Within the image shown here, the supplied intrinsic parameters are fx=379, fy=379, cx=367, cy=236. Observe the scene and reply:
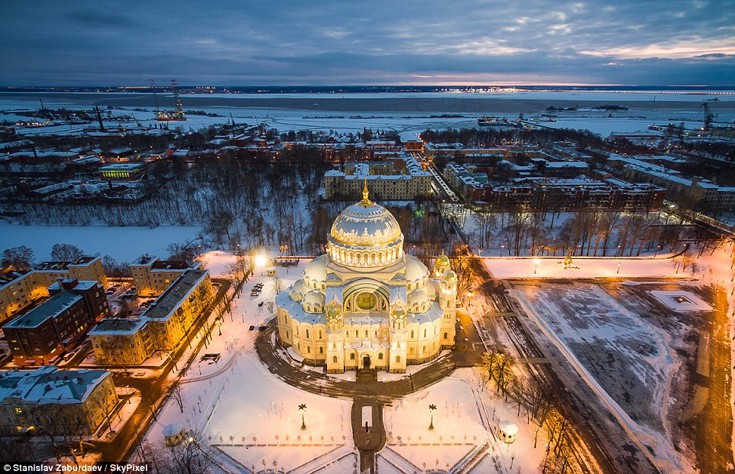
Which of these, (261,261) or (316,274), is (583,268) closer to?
(316,274)

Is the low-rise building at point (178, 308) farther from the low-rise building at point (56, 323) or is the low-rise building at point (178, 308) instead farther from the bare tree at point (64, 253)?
the bare tree at point (64, 253)

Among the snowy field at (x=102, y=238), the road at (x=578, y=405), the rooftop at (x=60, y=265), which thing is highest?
the rooftop at (x=60, y=265)

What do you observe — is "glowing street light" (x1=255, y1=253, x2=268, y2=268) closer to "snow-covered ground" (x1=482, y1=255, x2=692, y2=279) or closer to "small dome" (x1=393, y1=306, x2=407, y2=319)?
"small dome" (x1=393, y1=306, x2=407, y2=319)

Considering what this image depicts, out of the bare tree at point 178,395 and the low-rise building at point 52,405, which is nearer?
the low-rise building at point 52,405

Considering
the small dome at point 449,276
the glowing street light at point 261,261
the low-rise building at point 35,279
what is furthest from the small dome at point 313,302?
the low-rise building at point 35,279

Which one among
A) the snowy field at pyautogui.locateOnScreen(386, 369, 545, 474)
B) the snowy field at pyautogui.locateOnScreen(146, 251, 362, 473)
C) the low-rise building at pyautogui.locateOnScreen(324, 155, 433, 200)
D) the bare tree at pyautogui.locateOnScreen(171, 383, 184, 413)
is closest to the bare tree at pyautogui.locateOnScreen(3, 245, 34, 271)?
the bare tree at pyautogui.locateOnScreen(171, 383, 184, 413)

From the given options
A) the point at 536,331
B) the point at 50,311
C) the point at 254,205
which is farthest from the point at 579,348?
the point at 254,205

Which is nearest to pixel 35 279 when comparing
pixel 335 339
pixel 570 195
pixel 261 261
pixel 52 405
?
pixel 52 405

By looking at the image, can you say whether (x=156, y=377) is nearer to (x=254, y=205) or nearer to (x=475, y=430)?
(x=475, y=430)
